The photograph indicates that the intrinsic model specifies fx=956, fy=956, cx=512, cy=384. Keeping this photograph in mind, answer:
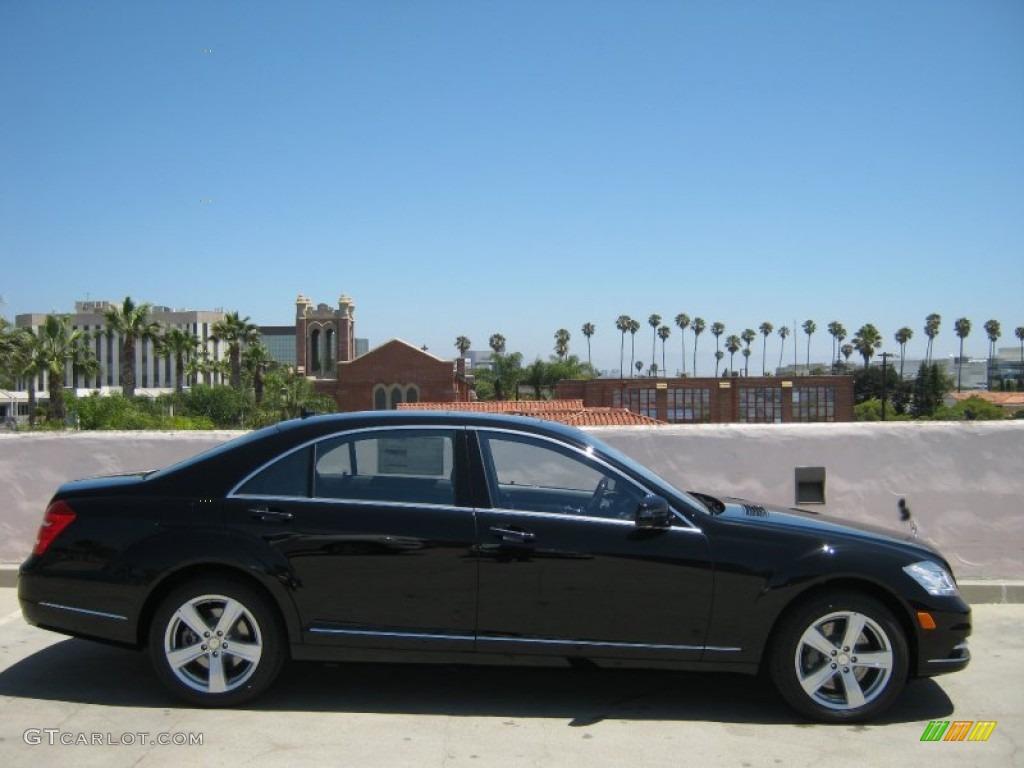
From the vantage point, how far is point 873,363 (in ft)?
384

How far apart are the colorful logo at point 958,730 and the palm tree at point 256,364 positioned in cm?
7640

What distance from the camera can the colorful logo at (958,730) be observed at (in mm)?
4617

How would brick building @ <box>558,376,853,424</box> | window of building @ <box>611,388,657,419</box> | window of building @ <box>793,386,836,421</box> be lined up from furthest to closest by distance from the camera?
window of building @ <box>793,386,836,421</box>
brick building @ <box>558,376,853,424</box>
window of building @ <box>611,388,657,419</box>

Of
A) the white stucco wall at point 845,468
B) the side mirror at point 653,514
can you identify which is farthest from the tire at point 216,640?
the white stucco wall at point 845,468

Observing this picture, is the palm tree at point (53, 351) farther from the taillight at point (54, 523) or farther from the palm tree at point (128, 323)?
the taillight at point (54, 523)

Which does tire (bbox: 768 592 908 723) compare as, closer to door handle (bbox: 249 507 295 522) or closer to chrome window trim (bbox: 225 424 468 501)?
chrome window trim (bbox: 225 424 468 501)

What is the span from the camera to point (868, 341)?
361 feet

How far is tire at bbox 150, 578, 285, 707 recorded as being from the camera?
472cm

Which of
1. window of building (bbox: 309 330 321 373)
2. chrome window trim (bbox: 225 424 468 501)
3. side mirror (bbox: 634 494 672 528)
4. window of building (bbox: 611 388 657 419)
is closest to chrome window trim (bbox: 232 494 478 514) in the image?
chrome window trim (bbox: 225 424 468 501)

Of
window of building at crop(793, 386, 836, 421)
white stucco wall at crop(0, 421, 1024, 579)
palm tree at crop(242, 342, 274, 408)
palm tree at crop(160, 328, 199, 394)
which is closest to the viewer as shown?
white stucco wall at crop(0, 421, 1024, 579)

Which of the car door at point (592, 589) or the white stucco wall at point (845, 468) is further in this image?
the white stucco wall at point (845, 468)

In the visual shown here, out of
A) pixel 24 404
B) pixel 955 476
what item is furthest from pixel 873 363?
pixel 955 476

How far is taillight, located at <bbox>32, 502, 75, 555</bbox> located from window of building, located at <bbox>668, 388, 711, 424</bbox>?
2943 inches

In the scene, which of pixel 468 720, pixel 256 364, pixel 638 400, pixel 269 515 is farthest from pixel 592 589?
pixel 256 364
